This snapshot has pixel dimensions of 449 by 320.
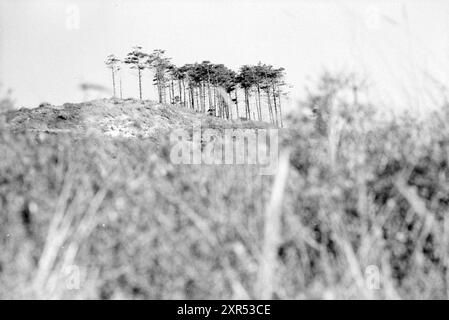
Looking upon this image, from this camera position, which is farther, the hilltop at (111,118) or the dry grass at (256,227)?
the hilltop at (111,118)

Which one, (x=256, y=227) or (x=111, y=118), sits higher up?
(x=111, y=118)

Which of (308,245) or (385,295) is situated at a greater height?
(308,245)

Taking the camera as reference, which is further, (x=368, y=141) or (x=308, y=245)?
(x=368, y=141)

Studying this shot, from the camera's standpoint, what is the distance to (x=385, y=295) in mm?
2441

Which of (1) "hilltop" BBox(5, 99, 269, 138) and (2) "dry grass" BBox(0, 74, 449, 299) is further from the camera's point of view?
(1) "hilltop" BBox(5, 99, 269, 138)

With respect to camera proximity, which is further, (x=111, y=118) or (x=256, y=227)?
(x=111, y=118)

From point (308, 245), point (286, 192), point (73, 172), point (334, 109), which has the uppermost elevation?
point (334, 109)

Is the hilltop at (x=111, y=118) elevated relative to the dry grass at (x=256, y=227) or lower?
elevated

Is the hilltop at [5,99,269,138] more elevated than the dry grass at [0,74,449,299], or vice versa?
the hilltop at [5,99,269,138]

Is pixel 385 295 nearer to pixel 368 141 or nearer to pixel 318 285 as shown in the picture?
pixel 318 285
